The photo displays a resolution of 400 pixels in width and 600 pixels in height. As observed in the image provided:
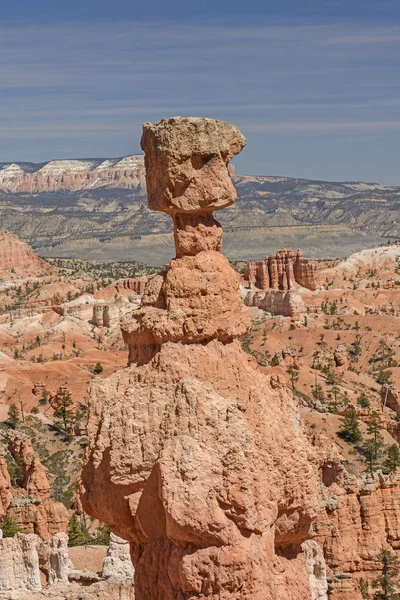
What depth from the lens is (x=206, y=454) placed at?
36.7ft

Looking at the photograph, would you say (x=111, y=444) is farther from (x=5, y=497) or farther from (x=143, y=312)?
(x=5, y=497)

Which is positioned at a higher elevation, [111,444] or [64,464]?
[111,444]

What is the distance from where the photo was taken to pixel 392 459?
46375mm

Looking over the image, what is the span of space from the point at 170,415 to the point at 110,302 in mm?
99369

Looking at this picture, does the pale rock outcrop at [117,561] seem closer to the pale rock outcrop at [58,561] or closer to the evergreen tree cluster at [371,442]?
the pale rock outcrop at [58,561]

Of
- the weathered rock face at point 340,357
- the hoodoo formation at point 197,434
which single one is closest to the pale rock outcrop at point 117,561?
the hoodoo formation at point 197,434

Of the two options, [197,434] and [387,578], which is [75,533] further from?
[197,434]

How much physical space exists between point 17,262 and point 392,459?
476 feet

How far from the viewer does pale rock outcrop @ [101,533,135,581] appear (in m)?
18.5

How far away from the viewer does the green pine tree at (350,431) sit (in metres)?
53.2

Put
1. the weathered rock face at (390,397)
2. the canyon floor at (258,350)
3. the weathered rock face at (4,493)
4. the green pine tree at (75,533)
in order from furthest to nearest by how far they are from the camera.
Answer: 1. the weathered rock face at (390,397)
2. the canyon floor at (258,350)
3. the weathered rock face at (4,493)
4. the green pine tree at (75,533)

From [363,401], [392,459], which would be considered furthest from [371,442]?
[363,401]

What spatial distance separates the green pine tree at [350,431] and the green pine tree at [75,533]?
18.9m

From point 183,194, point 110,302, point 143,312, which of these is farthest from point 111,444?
point 110,302
